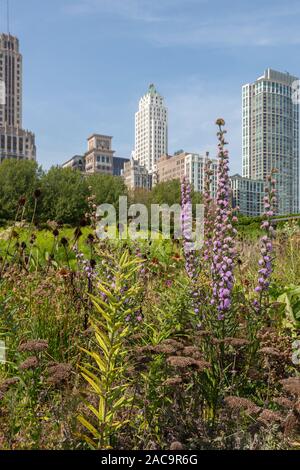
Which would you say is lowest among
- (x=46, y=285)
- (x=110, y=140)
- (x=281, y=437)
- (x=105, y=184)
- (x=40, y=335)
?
(x=281, y=437)

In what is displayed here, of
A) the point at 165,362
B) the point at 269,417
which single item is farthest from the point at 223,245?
the point at 269,417

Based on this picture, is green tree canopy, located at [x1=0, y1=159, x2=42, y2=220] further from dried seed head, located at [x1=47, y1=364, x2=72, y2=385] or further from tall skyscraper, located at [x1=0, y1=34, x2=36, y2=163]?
tall skyscraper, located at [x1=0, y1=34, x2=36, y2=163]

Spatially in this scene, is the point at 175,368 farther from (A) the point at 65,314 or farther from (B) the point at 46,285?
(B) the point at 46,285

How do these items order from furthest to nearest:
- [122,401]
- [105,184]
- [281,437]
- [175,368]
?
[105,184] < [175,368] < [281,437] < [122,401]


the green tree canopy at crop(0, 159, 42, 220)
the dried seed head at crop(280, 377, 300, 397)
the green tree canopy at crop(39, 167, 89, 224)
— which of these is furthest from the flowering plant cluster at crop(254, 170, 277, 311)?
the green tree canopy at crop(0, 159, 42, 220)

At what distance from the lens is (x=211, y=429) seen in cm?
319

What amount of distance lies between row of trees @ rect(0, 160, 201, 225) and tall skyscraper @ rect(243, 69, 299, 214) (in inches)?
2521

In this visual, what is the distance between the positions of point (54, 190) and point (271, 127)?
96.3 meters

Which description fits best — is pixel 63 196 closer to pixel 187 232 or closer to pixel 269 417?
pixel 187 232

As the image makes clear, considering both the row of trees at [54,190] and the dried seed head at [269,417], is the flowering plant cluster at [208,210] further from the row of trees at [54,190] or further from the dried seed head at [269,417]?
the row of trees at [54,190]

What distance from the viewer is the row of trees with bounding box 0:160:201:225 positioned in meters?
52.2

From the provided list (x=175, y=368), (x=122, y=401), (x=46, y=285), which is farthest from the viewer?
(x=46, y=285)
